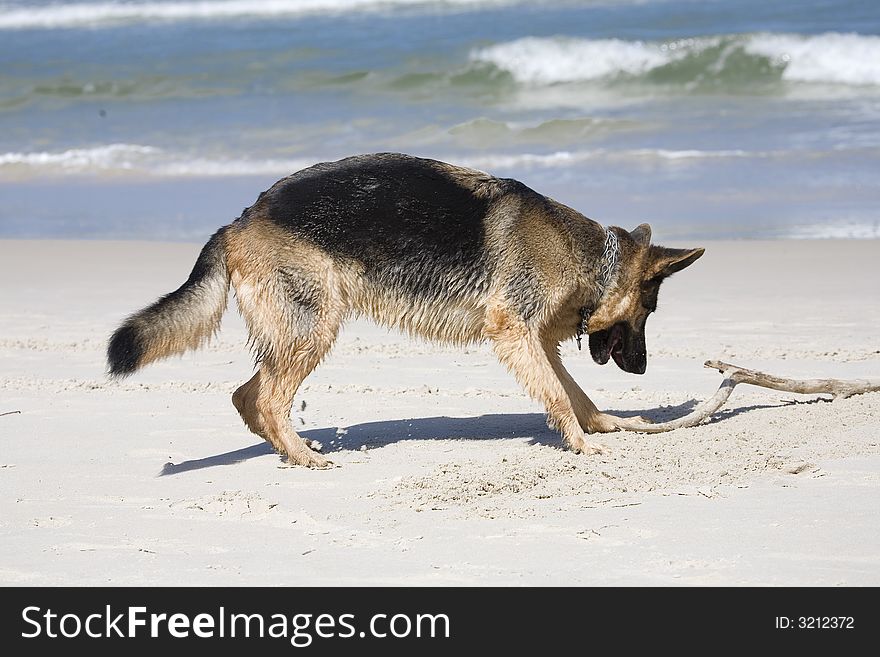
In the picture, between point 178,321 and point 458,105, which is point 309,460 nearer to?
point 178,321

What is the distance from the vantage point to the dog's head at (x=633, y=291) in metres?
7.56

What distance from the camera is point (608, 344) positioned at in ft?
25.7

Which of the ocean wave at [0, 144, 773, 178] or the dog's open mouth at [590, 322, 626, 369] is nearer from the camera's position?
the dog's open mouth at [590, 322, 626, 369]

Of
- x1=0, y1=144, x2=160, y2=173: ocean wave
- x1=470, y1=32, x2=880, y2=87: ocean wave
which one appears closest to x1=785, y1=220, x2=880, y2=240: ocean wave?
x1=470, y1=32, x2=880, y2=87: ocean wave

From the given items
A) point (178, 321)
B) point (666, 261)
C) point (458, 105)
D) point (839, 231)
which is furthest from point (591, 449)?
point (458, 105)

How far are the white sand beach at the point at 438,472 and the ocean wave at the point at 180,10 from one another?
25462 mm

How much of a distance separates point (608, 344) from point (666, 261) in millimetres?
704

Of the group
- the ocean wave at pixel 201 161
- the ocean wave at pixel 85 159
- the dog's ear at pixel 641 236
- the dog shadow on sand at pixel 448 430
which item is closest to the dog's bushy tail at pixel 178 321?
the dog shadow on sand at pixel 448 430

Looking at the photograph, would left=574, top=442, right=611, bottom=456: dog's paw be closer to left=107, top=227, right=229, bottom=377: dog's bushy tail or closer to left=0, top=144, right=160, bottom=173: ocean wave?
left=107, top=227, right=229, bottom=377: dog's bushy tail

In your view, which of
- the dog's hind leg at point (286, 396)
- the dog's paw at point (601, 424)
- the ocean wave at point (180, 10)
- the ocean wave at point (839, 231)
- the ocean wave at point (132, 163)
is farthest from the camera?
the ocean wave at point (180, 10)

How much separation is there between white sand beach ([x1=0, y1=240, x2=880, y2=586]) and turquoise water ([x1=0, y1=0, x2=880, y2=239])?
6.57 meters

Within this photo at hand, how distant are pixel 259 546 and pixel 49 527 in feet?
3.76

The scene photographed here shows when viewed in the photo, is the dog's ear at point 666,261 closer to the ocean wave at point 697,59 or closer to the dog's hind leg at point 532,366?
the dog's hind leg at point 532,366

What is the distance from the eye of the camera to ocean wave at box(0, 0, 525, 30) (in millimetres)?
35531
